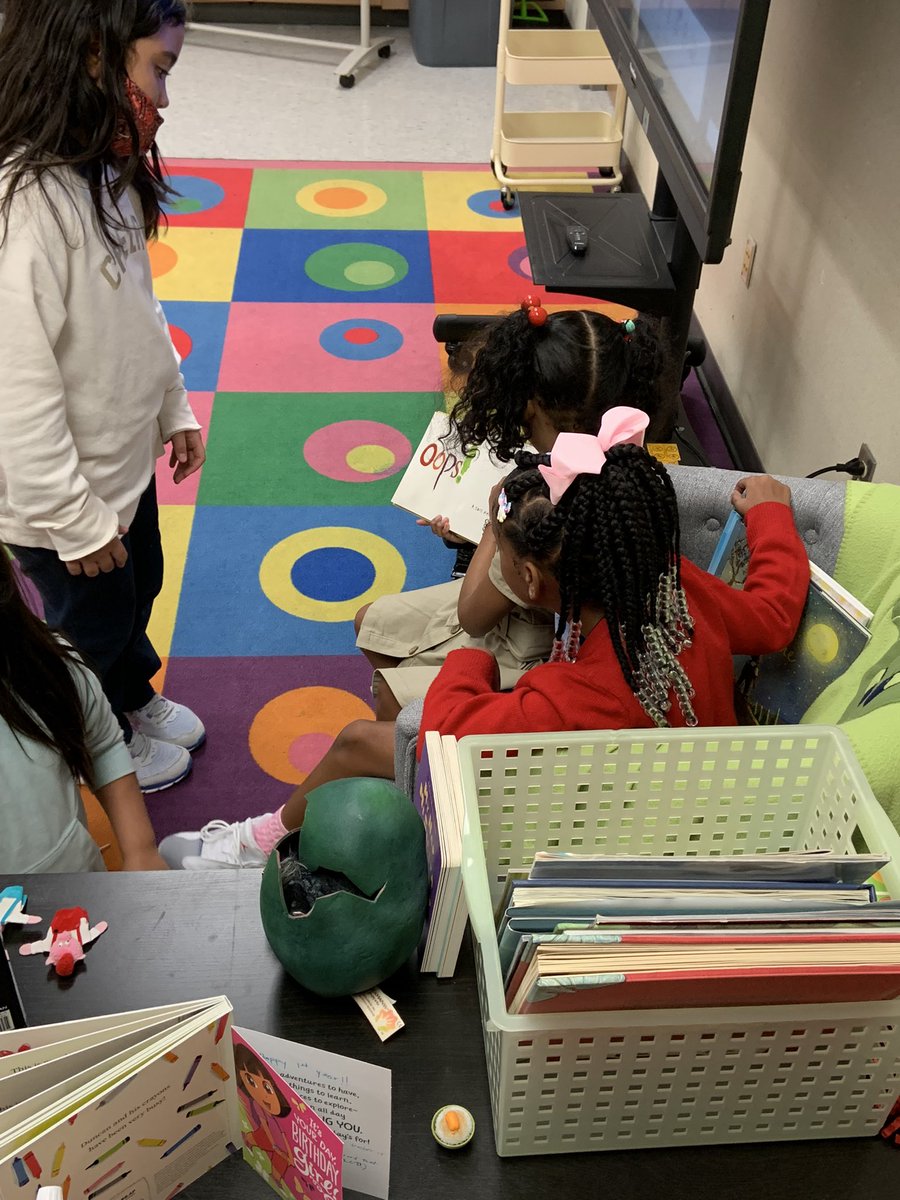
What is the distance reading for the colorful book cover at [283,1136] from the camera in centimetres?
83

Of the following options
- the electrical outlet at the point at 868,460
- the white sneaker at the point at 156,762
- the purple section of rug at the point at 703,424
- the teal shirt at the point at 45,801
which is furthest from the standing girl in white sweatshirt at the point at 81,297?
the purple section of rug at the point at 703,424

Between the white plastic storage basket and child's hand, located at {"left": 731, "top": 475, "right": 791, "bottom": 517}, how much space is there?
55cm

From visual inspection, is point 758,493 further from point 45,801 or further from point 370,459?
point 370,459

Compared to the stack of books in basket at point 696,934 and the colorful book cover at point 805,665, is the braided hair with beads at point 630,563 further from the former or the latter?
the stack of books in basket at point 696,934

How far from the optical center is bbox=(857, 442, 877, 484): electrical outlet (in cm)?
216

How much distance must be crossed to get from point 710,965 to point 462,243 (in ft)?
11.5

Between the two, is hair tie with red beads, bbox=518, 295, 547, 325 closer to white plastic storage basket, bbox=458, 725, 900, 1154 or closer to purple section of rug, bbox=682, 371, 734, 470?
white plastic storage basket, bbox=458, 725, 900, 1154

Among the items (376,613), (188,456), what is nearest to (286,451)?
(188,456)

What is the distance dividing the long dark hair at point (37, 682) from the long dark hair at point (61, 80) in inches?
21.1

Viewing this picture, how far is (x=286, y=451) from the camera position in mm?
3086

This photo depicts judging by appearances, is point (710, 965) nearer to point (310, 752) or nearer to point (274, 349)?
point (310, 752)

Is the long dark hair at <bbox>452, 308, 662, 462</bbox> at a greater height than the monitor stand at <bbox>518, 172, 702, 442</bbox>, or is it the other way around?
the long dark hair at <bbox>452, 308, 662, 462</bbox>

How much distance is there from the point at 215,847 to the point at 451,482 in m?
0.82

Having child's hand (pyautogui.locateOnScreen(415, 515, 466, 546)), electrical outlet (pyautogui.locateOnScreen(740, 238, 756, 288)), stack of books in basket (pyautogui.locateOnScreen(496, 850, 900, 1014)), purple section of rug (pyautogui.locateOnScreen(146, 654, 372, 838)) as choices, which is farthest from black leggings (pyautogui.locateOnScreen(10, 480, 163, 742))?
electrical outlet (pyautogui.locateOnScreen(740, 238, 756, 288))
